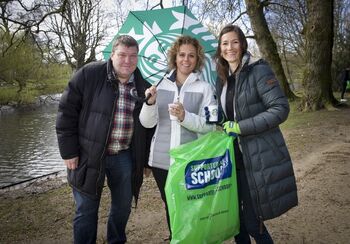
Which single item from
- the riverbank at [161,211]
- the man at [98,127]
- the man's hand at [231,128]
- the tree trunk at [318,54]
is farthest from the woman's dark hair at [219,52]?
the tree trunk at [318,54]

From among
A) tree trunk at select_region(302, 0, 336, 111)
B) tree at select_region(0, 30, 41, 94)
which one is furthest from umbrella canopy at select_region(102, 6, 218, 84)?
tree at select_region(0, 30, 41, 94)

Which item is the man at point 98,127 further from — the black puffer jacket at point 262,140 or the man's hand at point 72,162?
the black puffer jacket at point 262,140

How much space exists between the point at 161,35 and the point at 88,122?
120cm

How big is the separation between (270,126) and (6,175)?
7431 millimetres

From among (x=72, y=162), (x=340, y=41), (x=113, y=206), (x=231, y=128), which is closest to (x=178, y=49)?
(x=231, y=128)

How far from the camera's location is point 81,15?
78.6 ft

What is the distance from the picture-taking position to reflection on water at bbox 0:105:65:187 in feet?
26.2

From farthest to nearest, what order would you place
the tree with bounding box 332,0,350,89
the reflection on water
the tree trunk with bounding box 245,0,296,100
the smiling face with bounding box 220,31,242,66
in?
1. the tree with bounding box 332,0,350,89
2. the tree trunk with bounding box 245,0,296,100
3. the reflection on water
4. the smiling face with bounding box 220,31,242,66

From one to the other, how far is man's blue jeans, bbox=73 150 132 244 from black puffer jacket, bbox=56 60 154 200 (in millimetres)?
124

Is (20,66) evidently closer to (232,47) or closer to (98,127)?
(98,127)

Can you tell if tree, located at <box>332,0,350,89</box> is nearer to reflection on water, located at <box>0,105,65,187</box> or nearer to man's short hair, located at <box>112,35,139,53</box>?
reflection on water, located at <box>0,105,65,187</box>

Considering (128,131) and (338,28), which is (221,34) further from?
(338,28)

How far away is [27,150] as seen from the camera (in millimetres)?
10422

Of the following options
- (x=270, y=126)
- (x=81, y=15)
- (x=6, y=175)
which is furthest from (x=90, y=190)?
(x=81, y=15)
